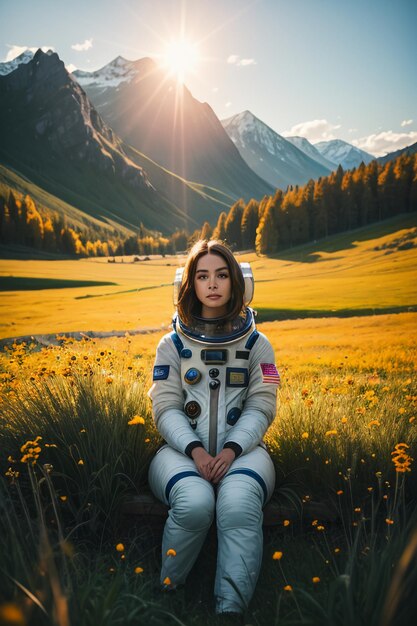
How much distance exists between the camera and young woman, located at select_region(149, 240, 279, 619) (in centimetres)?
249

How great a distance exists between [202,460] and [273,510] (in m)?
0.73

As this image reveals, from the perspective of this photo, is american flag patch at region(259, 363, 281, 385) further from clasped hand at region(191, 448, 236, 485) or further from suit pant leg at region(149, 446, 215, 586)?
suit pant leg at region(149, 446, 215, 586)

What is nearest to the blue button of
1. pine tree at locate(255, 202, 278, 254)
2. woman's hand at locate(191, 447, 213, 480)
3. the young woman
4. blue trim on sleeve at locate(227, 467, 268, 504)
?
the young woman

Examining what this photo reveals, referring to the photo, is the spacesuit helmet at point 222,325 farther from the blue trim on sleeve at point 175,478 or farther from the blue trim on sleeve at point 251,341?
the blue trim on sleeve at point 175,478

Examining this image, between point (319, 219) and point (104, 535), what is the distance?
187 feet

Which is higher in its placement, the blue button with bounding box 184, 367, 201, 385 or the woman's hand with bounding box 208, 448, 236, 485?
the blue button with bounding box 184, 367, 201, 385

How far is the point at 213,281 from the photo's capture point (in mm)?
3381

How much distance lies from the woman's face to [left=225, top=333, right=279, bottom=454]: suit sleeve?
50 cm

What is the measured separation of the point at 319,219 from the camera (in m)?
55.5

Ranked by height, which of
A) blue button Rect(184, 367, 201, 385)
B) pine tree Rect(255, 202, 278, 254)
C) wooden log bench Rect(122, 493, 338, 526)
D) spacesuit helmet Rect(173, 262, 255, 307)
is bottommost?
wooden log bench Rect(122, 493, 338, 526)

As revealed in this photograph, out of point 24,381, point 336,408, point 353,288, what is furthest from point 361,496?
point 353,288

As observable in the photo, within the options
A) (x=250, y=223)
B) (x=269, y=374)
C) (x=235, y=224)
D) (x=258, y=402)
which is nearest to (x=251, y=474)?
(x=258, y=402)

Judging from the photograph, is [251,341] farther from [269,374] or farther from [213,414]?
[213,414]

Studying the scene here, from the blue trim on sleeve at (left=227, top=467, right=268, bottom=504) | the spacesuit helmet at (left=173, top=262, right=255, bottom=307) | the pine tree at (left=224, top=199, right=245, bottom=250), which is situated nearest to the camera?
the blue trim on sleeve at (left=227, top=467, right=268, bottom=504)
